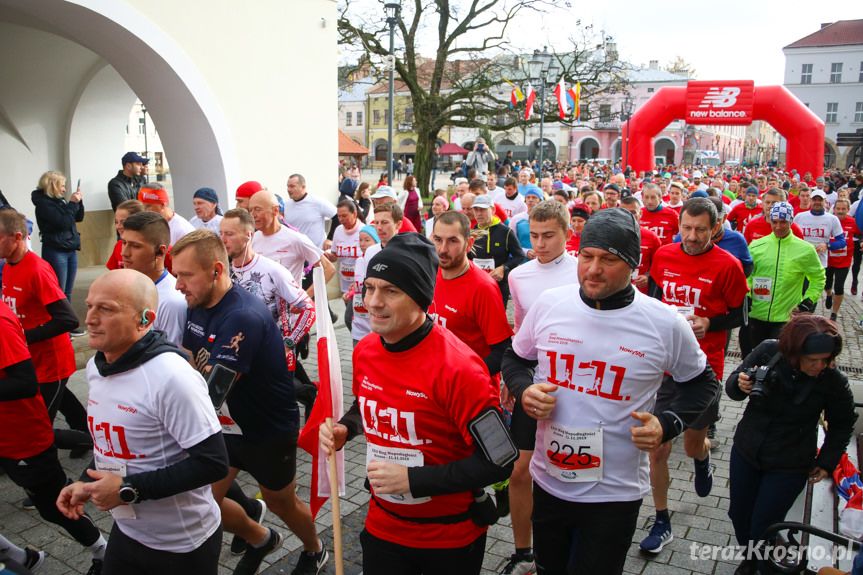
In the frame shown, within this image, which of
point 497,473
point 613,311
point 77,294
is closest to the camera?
point 497,473

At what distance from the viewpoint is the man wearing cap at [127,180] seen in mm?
10922

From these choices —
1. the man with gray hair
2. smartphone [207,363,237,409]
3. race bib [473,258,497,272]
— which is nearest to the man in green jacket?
race bib [473,258,497,272]

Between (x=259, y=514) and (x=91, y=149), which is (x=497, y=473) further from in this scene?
(x=91, y=149)

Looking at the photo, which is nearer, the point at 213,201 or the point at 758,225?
the point at 213,201

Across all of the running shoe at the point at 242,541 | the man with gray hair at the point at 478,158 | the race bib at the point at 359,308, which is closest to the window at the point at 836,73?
the man with gray hair at the point at 478,158

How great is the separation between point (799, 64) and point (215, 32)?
79.2 metres

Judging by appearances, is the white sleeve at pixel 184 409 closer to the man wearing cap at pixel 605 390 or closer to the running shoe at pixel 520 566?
the man wearing cap at pixel 605 390

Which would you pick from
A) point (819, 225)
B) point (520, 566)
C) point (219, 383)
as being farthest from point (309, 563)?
point (819, 225)

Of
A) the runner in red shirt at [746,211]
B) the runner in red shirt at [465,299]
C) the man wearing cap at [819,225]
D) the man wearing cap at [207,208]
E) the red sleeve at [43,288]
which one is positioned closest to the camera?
the runner in red shirt at [465,299]

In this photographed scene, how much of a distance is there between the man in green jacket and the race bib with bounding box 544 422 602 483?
458cm

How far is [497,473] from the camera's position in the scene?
235 centimetres

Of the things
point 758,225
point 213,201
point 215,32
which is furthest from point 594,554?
point 215,32

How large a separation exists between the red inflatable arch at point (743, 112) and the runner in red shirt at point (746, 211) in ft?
51.6

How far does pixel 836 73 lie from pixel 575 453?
84405 millimetres
